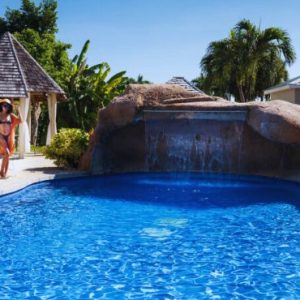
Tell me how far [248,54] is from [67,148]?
20.5 meters

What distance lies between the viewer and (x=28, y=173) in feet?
41.2

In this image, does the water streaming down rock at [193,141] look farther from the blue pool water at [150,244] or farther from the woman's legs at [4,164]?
the woman's legs at [4,164]

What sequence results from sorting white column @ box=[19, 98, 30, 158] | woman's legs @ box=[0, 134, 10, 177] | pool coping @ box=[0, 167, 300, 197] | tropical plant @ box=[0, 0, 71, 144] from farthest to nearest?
tropical plant @ box=[0, 0, 71, 144], white column @ box=[19, 98, 30, 158], woman's legs @ box=[0, 134, 10, 177], pool coping @ box=[0, 167, 300, 197]

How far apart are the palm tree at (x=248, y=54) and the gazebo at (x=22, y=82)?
1534 centimetres

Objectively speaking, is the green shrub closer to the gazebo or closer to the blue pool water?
the blue pool water

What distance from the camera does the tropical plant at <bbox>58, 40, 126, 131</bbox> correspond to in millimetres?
27781

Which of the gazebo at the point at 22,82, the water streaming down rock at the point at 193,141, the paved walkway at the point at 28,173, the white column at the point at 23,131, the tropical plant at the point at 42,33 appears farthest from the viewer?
the tropical plant at the point at 42,33

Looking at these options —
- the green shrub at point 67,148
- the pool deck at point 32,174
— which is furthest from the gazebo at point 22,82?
the green shrub at point 67,148

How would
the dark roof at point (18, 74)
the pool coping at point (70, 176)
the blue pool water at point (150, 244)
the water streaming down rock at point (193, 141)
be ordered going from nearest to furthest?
the blue pool water at point (150, 244) < the pool coping at point (70, 176) < the water streaming down rock at point (193, 141) < the dark roof at point (18, 74)

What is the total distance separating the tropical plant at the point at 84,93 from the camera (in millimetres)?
27781

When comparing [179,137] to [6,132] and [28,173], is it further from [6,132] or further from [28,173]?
[6,132]

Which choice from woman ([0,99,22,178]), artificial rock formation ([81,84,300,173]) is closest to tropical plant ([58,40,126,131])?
artificial rock formation ([81,84,300,173])

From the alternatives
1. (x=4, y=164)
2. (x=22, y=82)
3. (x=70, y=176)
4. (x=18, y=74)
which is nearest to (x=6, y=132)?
(x=4, y=164)

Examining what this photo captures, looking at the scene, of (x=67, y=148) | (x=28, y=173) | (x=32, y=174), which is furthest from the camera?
(x=67, y=148)
